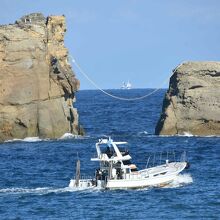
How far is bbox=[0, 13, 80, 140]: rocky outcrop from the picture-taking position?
89.7 metres

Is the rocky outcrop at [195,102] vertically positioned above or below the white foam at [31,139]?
above

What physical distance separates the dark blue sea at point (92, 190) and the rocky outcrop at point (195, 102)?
77.4 inches

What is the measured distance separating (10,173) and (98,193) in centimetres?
1285

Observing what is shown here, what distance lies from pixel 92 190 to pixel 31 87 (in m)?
33.3

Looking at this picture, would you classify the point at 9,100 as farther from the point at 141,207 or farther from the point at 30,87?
the point at 141,207

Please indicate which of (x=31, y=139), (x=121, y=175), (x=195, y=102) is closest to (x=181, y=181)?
(x=121, y=175)

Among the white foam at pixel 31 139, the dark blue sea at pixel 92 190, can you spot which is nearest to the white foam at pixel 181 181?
the dark blue sea at pixel 92 190

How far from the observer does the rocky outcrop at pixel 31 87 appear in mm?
89688

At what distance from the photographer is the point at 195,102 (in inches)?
3629

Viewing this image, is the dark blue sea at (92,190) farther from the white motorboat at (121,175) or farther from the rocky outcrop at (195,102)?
the rocky outcrop at (195,102)

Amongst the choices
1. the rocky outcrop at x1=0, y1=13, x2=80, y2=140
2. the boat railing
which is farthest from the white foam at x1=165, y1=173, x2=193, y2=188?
the rocky outcrop at x1=0, y1=13, x2=80, y2=140

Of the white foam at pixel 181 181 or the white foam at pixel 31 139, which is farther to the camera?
the white foam at pixel 31 139

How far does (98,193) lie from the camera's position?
57594 mm

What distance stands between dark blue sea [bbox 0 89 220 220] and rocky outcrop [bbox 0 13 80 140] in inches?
67.9
